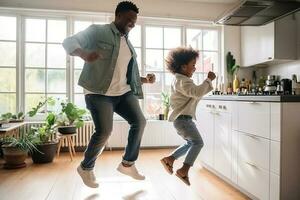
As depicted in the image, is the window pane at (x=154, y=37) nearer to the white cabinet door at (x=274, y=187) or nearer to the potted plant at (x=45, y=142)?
the potted plant at (x=45, y=142)

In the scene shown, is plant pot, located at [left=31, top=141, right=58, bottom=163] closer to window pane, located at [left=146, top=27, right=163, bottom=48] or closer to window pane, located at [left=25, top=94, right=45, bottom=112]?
window pane, located at [left=25, top=94, right=45, bottom=112]

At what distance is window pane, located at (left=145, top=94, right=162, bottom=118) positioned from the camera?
4.23m

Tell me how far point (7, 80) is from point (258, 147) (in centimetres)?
352

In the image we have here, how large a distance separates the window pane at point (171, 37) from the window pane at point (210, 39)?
45 centimetres

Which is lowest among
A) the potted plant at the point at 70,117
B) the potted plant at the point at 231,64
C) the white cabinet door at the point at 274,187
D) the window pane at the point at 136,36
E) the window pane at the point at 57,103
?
the white cabinet door at the point at 274,187

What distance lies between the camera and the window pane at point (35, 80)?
3891mm

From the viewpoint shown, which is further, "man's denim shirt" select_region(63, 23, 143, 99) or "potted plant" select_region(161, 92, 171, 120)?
"potted plant" select_region(161, 92, 171, 120)

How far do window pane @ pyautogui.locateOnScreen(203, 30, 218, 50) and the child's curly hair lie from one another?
8.07 feet

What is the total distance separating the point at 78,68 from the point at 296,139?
10.4ft

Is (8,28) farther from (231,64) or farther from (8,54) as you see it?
(231,64)

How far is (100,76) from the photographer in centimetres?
195

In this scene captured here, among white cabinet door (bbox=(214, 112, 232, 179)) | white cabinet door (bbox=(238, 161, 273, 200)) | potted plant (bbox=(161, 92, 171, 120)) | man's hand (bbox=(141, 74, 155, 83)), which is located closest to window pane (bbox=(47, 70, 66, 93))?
potted plant (bbox=(161, 92, 171, 120))

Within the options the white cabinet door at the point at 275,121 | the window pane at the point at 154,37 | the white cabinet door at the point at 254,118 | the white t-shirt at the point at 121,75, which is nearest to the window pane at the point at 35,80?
the window pane at the point at 154,37

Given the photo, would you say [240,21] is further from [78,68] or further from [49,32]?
[49,32]
